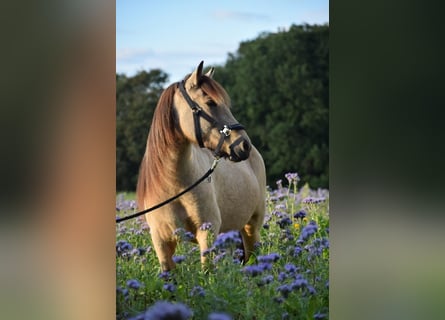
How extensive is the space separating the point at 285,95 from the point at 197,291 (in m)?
1.00

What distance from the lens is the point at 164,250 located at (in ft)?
10.7

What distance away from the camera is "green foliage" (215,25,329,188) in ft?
10.7

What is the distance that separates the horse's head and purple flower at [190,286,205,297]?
65cm

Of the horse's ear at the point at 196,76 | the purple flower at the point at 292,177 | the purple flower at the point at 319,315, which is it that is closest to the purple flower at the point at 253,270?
the purple flower at the point at 319,315

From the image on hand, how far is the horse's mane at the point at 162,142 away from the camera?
321 centimetres

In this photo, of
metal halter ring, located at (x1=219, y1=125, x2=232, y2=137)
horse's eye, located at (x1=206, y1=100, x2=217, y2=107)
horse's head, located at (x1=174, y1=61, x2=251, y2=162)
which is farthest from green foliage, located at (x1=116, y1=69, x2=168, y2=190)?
metal halter ring, located at (x1=219, y1=125, x2=232, y2=137)

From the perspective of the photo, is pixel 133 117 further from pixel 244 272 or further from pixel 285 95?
pixel 244 272

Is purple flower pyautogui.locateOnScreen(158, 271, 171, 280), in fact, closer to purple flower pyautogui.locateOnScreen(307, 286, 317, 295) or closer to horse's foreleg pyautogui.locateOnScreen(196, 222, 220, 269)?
horse's foreleg pyautogui.locateOnScreen(196, 222, 220, 269)

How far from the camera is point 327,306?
10.9 ft

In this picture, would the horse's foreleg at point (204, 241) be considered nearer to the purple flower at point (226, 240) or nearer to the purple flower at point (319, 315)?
the purple flower at point (226, 240)

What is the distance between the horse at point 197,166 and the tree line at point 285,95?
0.19ft

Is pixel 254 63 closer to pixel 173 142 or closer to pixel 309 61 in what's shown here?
pixel 309 61
